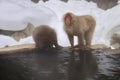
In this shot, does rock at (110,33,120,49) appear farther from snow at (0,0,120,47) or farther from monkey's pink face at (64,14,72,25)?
monkey's pink face at (64,14,72,25)

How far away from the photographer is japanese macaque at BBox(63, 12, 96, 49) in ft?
5.90

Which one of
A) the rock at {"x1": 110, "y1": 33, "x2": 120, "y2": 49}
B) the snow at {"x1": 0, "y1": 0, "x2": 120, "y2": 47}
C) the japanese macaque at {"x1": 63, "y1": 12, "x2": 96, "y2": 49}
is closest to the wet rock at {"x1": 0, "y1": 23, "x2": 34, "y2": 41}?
the snow at {"x1": 0, "y1": 0, "x2": 120, "y2": 47}

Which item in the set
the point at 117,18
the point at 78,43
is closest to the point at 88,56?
the point at 78,43

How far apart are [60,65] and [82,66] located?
114mm

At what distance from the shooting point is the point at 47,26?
1885mm

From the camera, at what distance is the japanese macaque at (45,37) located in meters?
1.88

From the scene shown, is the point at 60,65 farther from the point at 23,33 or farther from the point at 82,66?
the point at 23,33

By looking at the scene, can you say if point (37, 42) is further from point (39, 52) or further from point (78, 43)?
point (78, 43)

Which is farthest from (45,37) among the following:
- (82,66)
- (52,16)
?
(82,66)

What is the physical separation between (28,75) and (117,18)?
21.2 inches

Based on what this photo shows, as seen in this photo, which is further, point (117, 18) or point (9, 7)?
point (9, 7)

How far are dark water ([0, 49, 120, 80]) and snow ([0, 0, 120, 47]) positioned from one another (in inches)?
2.6

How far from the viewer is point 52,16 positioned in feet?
6.24

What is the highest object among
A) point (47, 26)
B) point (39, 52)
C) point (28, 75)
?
point (47, 26)
